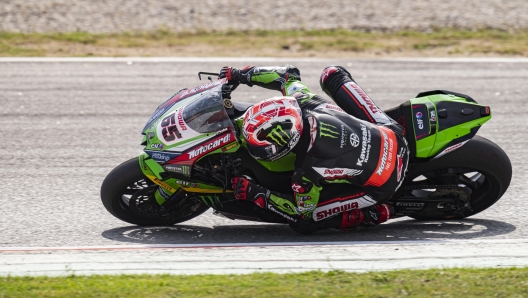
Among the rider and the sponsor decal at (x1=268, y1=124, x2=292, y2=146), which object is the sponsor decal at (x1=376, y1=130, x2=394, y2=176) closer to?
the rider

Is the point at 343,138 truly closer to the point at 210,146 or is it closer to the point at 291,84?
the point at 291,84

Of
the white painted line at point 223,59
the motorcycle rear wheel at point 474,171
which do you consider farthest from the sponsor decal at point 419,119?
the white painted line at point 223,59

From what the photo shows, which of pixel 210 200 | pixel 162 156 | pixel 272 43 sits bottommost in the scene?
pixel 210 200

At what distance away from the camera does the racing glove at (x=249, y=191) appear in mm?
5480

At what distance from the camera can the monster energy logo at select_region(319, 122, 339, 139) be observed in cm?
537

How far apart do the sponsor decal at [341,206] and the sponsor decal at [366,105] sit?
62 centimetres

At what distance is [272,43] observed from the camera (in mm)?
13078

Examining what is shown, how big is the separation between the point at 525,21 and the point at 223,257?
11.1 m

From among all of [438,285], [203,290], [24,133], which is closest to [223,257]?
[203,290]

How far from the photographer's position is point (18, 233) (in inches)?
233

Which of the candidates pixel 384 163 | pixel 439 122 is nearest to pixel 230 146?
pixel 384 163

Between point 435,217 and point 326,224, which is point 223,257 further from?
point 435,217

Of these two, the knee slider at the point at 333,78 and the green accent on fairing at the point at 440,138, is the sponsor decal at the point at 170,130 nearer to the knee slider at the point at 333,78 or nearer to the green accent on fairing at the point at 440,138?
the knee slider at the point at 333,78

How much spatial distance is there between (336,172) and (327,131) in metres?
0.31
